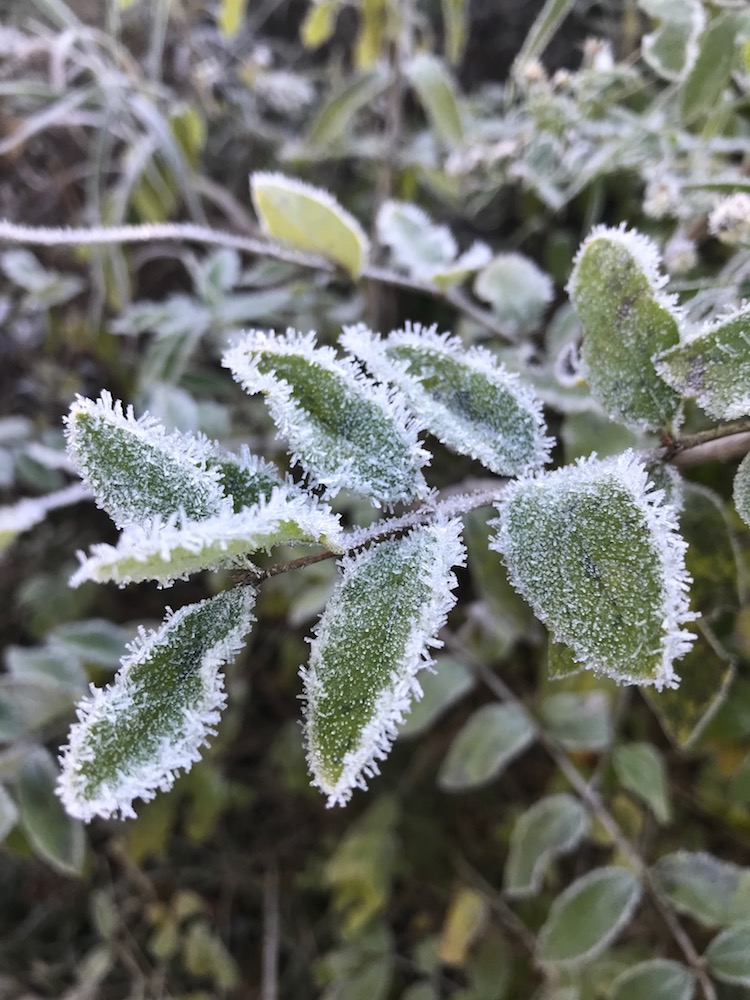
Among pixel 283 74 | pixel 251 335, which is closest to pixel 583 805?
pixel 251 335

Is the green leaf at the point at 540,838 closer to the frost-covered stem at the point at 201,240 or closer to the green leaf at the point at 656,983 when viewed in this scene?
the green leaf at the point at 656,983

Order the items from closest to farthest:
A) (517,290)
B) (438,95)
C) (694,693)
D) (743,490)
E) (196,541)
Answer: (196,541)
(743,490)
(694,693)
(517,290)
(438,95)

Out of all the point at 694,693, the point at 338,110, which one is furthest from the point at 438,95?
the point at 694,693

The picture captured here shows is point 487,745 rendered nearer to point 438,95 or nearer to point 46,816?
point 46,816

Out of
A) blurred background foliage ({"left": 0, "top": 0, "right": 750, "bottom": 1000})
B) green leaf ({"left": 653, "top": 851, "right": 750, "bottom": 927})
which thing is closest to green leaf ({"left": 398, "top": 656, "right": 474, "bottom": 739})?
blurred background foliage ({"left": 0, "top": 0, "right": 750, "bottom": 1000})

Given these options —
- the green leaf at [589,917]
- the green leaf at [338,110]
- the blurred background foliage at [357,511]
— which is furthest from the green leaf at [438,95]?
the green leaf at [589,917]

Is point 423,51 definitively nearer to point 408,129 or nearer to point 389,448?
point 408,129
